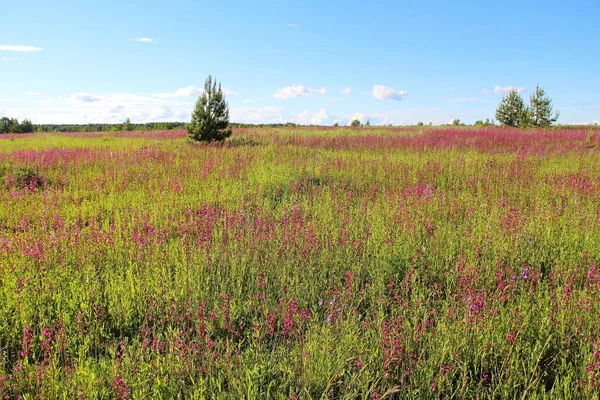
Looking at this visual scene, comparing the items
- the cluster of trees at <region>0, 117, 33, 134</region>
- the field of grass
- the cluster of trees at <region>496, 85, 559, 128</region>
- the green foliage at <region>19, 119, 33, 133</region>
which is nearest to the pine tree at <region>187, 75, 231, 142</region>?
the field of grass

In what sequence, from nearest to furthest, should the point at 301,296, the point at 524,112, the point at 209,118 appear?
the point at 301,296 → the point at 209,118 → the point at 524,112

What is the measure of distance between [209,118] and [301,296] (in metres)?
14.9

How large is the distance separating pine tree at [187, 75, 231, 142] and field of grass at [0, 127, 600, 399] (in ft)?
32.3

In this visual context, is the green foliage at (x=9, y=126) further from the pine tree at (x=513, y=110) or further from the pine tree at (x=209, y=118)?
the pine tree at (x=513, y=110)

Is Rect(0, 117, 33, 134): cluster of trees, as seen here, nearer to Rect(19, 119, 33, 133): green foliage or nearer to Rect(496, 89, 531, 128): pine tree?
Rect(19, 119, 33, 133): green foliage

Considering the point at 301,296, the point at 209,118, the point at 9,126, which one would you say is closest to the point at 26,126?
the point at 9,126

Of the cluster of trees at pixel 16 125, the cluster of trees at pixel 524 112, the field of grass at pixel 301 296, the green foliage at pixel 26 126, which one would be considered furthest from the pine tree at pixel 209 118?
the green foliage at pixel 26 126

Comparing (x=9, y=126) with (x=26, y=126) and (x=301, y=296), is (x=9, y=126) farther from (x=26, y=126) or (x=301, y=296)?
(x=301, y=296)

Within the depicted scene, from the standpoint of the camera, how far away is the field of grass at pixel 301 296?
88.4 inches

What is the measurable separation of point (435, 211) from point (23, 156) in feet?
40.0

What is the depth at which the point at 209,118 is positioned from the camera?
16.8 metres

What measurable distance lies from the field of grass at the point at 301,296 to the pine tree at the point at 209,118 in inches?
388

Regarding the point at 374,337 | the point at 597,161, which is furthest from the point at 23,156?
the point at 597,161

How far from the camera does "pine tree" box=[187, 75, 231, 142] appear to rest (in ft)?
55.1
